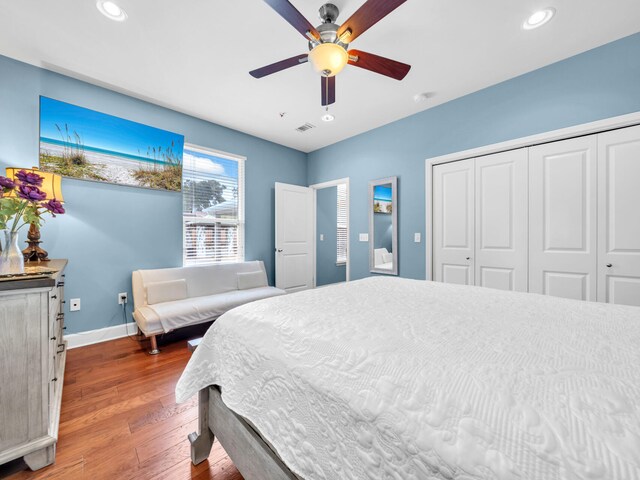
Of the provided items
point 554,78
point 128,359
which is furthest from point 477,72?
point 128,359

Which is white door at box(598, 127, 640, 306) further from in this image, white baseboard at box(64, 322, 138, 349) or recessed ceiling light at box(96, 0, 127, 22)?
white baseboard at box(64, 322, 138, 349)

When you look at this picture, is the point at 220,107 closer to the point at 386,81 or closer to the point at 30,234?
the point at 386,81

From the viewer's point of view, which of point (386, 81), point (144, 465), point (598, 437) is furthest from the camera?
point (386, 81)

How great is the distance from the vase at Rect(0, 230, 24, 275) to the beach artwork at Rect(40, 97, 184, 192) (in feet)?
5.43

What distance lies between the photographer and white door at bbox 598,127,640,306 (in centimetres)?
210

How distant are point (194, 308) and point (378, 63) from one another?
280 centimetres

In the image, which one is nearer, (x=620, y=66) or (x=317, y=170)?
(x=620, y=66)

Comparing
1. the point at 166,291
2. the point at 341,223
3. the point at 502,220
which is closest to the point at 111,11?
the point at 166,291

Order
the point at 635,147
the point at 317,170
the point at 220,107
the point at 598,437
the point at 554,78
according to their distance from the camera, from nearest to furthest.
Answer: the point at 598,437 → the point at 635,147 → the point at 554,78 → the point at 220,107 → the point at 317,170

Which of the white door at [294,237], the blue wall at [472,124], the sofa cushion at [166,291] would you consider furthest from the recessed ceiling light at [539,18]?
the sofa cushion at [166,291]

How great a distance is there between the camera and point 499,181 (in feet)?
9.07

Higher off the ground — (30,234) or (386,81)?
(386,81)

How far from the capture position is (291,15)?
1488 millimetres

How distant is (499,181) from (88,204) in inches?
170
